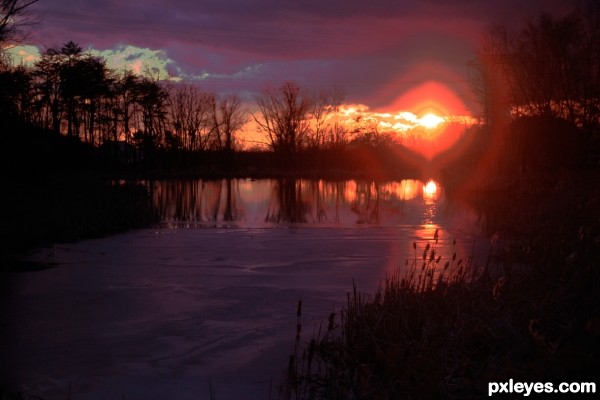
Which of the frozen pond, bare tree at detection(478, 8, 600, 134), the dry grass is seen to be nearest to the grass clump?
the dry grass

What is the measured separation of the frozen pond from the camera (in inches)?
227

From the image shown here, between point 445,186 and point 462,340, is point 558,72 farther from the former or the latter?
point 462,340

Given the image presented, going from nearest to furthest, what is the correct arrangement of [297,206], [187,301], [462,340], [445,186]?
[462,340]
[187,301]
[297,206]
[445,186]

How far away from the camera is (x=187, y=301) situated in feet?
28.2

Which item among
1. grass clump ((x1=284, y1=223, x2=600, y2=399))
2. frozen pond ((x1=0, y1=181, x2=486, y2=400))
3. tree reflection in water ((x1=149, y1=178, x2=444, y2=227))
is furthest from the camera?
tree reflection in water ((x1=149, y1=178, x2=444, y2=227))

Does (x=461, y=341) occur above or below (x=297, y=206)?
below

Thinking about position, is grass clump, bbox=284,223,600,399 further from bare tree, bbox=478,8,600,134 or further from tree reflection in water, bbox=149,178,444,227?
bare tree, bbox=478,8,600,134

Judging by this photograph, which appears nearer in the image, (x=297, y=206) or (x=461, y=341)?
(x=461, y=341)

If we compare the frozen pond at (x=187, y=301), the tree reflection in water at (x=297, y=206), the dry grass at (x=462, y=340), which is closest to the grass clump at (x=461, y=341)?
the dry grass at (x=462, y=340)

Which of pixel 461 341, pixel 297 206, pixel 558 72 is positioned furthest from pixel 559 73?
pixel 461 341

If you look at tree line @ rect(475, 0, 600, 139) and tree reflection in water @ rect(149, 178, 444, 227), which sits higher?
tree line @ rect(475, 0, 600, 139)

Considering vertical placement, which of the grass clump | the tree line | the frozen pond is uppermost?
the tree line

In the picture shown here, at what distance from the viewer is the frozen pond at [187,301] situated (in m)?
5.75

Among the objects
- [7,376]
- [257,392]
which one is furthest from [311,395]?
[7,376]
